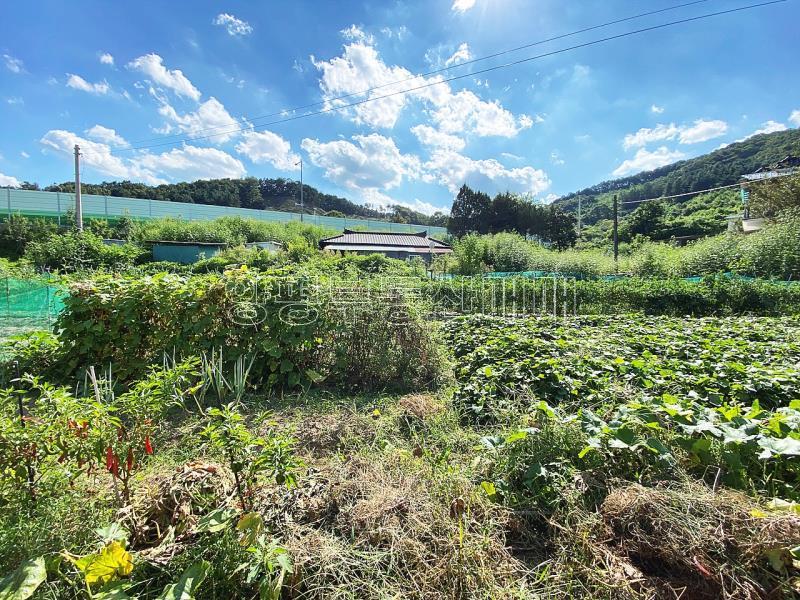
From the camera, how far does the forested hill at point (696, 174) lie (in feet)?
115

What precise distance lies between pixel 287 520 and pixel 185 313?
276 cm

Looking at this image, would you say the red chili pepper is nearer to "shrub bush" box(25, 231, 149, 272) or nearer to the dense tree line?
"shrub bush" box(25, 231, 149, 272)

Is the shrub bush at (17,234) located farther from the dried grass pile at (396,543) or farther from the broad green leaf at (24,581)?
the dried grass pile at (396,543)

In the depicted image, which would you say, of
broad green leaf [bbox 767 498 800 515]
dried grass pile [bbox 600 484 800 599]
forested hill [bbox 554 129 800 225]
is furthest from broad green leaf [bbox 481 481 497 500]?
forested hill [bbox 554 129 800 225]

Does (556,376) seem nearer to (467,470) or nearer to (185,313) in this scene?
(467,470)

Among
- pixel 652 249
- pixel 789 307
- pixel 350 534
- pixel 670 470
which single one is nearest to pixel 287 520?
pixel 350 534

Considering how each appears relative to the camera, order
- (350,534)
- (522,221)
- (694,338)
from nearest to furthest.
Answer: (350,534)
(694,338)
(522,221)

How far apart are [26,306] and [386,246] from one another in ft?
71.4

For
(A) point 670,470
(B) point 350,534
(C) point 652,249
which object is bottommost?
(B) point 350,534

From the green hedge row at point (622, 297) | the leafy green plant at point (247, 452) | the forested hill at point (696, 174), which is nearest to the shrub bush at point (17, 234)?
the green hedge row at point (622, 297)

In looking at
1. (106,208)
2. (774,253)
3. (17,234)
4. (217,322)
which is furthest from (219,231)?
(774,253)

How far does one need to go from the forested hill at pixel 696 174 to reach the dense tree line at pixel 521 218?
3526 mm

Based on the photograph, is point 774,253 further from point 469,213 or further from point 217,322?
point 469,213

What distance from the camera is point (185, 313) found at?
3.56m
